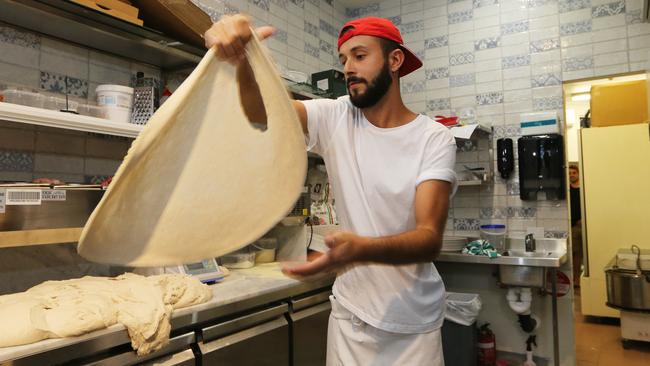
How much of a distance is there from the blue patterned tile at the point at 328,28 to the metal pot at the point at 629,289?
123 inches

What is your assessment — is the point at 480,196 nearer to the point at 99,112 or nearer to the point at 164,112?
the point at 99,112

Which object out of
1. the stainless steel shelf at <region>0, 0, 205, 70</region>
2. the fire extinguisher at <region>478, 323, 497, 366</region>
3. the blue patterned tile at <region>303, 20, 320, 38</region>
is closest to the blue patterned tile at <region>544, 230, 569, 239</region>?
the fire extinguisher at <region>478, 323, 497, 366</region>

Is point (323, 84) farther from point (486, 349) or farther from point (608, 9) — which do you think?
point (486, 349)

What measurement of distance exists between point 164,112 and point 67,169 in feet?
4.53

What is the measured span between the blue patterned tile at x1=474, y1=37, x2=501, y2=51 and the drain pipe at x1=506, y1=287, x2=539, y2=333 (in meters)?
1.85

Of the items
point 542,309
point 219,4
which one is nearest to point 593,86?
point 542,309

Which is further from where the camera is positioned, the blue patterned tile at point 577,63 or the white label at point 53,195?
the blue patterned tile at point 577,63

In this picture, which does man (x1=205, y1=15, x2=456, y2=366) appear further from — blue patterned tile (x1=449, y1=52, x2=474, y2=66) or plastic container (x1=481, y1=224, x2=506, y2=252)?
blue patterned tile (x1=449, y1=52, x2=474, y2=66)

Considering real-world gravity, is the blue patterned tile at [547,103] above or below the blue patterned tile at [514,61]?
below

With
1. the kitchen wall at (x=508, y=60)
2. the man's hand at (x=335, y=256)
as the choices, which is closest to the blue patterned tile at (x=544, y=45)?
the kitchen wall at (x=508, y=60)

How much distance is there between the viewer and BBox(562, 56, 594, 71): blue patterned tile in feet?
9.87

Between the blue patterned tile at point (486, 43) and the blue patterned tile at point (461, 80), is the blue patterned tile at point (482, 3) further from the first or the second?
the blue patterned tile at point (461, 80)

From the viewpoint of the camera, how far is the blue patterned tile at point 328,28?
11.8ft

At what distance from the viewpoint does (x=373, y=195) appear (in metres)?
1.19
